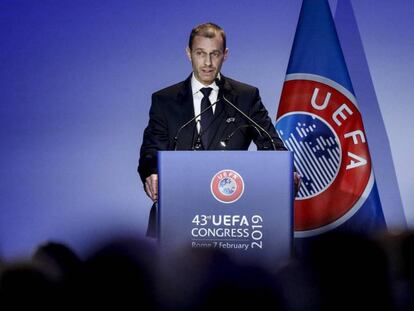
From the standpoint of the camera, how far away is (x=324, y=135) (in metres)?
4.24

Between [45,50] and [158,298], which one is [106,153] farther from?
[158,298]

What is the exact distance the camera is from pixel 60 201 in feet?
15.0

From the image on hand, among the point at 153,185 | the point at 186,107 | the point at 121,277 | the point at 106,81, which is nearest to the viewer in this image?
the point at 121,277

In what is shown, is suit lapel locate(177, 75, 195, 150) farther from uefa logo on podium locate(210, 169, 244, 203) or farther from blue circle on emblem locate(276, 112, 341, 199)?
blue circle on emblem locate(276, 112, 341, 199)

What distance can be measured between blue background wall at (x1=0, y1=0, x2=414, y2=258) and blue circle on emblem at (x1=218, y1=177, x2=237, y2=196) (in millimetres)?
2232

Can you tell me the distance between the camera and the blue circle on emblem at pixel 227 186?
7.50 feet

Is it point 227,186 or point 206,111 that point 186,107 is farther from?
point 227,186

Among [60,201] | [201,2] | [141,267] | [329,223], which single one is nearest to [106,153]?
[60,201]

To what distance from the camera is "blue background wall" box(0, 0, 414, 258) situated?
446 cm

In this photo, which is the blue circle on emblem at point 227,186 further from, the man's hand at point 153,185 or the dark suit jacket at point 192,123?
the dark suit jacket at point 192,123

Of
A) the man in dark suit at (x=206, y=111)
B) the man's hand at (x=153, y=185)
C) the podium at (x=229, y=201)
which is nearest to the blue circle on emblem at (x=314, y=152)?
the man in dark suit at (x=206, y=111)

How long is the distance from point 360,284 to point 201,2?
352 centimetres

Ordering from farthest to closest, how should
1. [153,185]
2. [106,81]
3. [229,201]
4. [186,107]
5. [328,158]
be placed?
[106,81]
[328,158]
[186,107]
[153,185]
[229,201]

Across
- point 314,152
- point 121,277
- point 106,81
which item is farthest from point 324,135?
point 121,277
